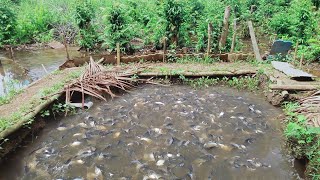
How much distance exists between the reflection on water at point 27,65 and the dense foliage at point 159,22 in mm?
1350

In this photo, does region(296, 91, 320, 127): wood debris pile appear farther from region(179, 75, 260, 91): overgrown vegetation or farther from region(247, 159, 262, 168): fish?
region(179, 75, 260, 91): overgrown vegetation

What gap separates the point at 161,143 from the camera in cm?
623

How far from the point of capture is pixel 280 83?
8.48m

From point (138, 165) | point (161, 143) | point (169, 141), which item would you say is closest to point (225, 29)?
point (169, 141)

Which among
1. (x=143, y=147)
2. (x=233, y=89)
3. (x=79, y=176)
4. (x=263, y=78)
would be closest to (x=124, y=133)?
(x=143, y=147)

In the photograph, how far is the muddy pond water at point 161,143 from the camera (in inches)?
210

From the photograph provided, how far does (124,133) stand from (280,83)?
503 cm

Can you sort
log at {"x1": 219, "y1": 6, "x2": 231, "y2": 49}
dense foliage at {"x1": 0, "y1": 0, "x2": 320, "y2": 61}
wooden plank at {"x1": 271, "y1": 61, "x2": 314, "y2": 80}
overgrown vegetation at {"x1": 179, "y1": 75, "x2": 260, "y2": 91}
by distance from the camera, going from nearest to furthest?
1. wooden plank at {"x1": 271, "y1": 61, "x2": 314, "y2": 80}
2. overgrown vegetation at {"x1": 179, "y1": 75, "x2": 260, "y2": 91}
3. log at {"x1": 219, "y1": 6, "x2": 231, "y2": 49}
4. dense foliage at {"x1": 0, "y1": 0, "x2": 320, "y2": 61}

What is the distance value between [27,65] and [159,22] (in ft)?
20.9

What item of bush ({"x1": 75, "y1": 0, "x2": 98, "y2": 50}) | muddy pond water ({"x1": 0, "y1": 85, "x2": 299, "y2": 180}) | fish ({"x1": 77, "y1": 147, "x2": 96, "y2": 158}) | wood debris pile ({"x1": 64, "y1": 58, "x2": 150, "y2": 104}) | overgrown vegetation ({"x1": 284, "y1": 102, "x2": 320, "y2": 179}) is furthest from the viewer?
bush ({"x1": 75, "y1": 0, "x2": 98, "y2": 50})

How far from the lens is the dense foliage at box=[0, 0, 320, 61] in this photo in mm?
12125

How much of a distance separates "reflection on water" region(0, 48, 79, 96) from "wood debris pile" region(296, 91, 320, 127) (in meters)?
9.05

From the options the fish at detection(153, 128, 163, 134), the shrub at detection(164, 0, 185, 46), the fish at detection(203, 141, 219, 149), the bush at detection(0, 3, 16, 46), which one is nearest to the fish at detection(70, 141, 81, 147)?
the fish at detection(153, 128, 163, 134)

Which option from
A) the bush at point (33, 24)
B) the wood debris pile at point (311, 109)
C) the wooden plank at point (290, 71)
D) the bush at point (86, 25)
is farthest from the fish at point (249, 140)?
the bush at point (33, 24)
